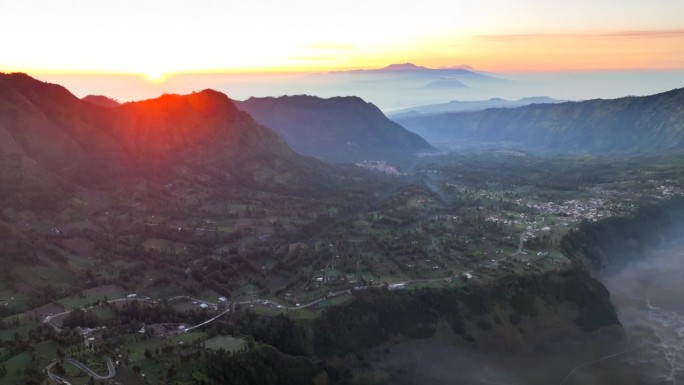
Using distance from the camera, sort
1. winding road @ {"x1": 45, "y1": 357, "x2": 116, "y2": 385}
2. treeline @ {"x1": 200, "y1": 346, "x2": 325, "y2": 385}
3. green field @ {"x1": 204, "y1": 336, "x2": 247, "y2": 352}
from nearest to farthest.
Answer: winding road @ {"x1": 45, "y1": 357, "x2": 116, "y2": 385}, treeline @ {"x1": 200, "y1": 346, "x2": 325, "y2": 385}, green field @ {"x1": 204, "y1": 336, "x2": 247, "y2": 352}

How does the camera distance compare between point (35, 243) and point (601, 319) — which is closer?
point (601, 319)

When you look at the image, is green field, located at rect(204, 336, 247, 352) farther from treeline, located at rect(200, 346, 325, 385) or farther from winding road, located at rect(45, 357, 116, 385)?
winding road, located at rect(45, 357, 116, 385)

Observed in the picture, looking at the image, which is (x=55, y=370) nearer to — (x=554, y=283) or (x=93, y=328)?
(x=93, y=328)

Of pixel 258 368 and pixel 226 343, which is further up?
pixel 226 343

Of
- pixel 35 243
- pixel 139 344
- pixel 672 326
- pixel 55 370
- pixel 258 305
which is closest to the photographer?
pixel 55 370

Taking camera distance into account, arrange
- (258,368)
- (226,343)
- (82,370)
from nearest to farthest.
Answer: (82,370) → (258,368) → (226,343)

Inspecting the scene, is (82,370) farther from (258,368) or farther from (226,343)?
(258,368)

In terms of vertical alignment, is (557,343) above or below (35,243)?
below

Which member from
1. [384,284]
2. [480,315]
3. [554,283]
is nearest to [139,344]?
[384,284]

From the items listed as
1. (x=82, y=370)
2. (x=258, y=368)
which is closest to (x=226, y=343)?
(x=258, y=368)

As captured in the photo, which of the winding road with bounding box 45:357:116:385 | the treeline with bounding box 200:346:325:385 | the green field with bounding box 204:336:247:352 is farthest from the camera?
the green field with bounding box 204:336:247:352

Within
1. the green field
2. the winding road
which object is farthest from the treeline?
the winding road
